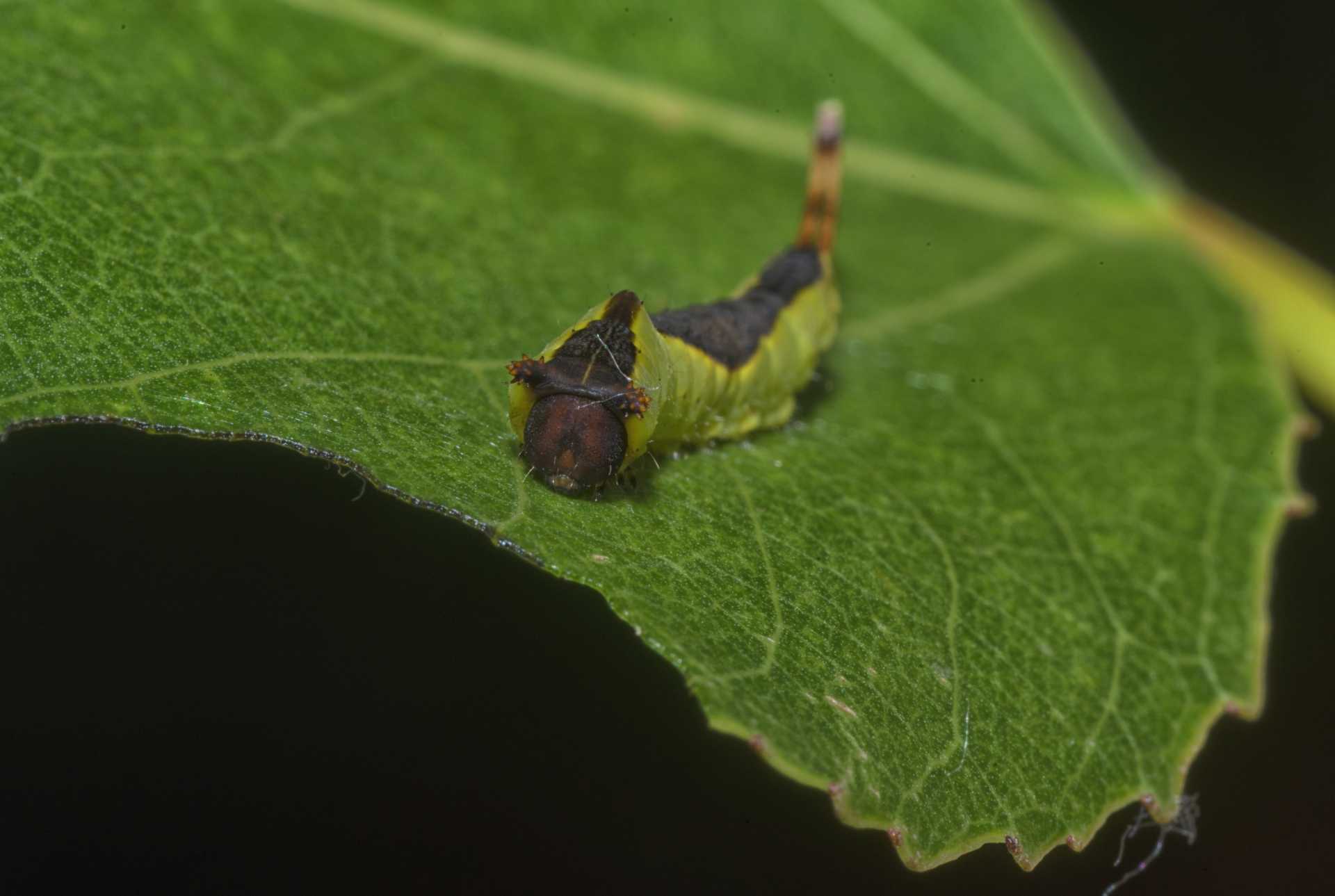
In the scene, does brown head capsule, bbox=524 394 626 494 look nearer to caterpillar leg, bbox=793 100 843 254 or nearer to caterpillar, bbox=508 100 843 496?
caterpillar, bbox=508 100 843 496

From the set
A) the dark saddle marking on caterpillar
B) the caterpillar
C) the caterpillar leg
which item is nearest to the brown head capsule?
the caterpillar

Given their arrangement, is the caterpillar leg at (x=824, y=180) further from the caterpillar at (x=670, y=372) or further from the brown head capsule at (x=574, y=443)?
the brown head capsule at (x=574, y=443)

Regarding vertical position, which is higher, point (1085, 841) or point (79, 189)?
point (79, 189)

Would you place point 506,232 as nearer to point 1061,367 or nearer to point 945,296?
point 945,296

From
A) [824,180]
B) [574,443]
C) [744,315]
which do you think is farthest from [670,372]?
[824,180]

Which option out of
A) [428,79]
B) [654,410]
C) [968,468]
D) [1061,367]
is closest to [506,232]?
[428,79]

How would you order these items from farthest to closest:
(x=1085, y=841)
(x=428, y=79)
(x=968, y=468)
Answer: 1. (x=428, y=79)
2. (x=968, y=468)
3. (x=1085, y=841)

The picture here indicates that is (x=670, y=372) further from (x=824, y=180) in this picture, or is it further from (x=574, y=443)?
(x=824, y=180)

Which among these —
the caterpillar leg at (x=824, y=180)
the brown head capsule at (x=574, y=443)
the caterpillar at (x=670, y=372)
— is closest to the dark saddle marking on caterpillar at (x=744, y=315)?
the caterpillar at (x=670, y=372)
